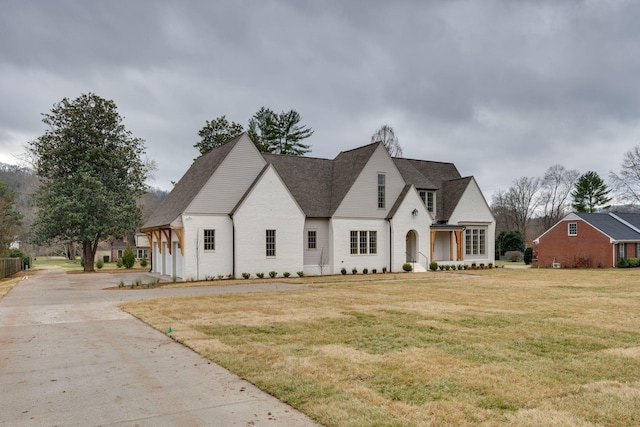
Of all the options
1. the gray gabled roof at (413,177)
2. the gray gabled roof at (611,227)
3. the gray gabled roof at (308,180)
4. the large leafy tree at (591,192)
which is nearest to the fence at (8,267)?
the gray gabled roof at (308,180)

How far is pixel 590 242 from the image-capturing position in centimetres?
3884

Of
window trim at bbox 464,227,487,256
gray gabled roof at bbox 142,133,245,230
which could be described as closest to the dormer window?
window trim at bbox 464,227,487,256

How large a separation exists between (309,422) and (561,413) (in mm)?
2831

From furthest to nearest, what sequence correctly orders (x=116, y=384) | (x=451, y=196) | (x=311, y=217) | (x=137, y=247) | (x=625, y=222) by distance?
(x=137, y=247) < (x=625, y=222) < (x=451, y=196) < (x=311, y=217) < (x=116, y=384)

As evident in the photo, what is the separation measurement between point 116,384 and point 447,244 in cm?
3304

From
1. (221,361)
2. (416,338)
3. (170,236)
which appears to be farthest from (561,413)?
(170,236)

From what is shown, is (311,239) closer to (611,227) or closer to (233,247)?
(233,247)

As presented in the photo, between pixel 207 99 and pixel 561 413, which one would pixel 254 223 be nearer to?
pixel 207 99

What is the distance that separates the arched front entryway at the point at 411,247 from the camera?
34.1 m

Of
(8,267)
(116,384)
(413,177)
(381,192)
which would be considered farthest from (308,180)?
(116,384)

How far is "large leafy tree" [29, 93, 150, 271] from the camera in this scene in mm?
37188

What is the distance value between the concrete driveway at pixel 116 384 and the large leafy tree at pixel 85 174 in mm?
28297

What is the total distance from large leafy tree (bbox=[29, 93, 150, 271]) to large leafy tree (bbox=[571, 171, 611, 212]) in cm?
5693

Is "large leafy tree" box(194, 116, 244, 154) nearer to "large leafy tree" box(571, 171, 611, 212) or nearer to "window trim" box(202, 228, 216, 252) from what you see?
"window trim" box(202, 228, 216, 252)
